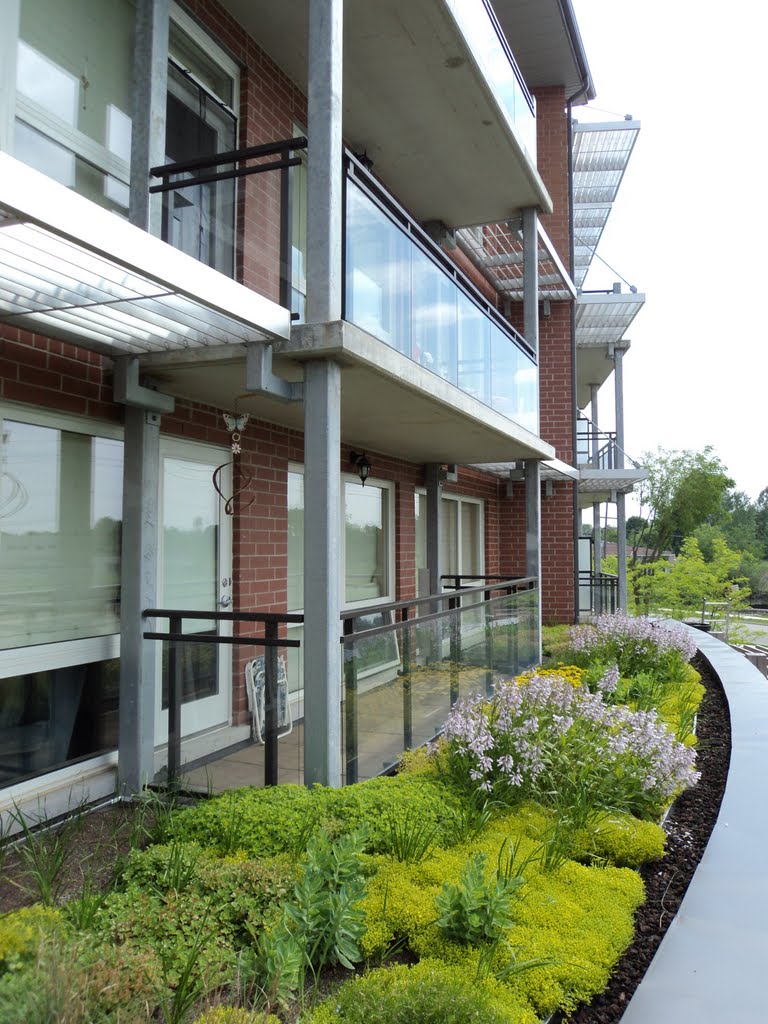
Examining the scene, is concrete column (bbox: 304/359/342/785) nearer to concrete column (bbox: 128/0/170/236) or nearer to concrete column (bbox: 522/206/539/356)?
concrete column (bbox: 128/0/170/236)

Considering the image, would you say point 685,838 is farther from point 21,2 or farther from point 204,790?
point 21,2

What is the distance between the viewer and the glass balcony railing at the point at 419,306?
16.7 feet

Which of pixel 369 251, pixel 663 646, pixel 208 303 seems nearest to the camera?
pixel 208 303

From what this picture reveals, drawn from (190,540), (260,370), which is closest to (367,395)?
(260,370)

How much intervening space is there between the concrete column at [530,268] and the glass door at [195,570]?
17.8 feet

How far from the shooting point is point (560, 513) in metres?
15.8

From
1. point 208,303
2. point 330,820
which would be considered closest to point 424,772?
point 330,820

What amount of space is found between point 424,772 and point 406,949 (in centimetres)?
181

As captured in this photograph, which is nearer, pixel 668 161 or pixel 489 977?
pixel 489 977

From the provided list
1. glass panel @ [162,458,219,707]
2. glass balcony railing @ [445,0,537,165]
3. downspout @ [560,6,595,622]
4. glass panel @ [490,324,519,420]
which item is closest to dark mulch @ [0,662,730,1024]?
glass panel @ [162,458,219,707]

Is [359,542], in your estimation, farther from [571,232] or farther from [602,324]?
[602,324]

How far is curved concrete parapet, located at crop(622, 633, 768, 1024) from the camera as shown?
273 cm

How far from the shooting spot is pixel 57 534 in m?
4.81

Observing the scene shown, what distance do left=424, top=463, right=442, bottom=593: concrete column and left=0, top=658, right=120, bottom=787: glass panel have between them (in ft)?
21.5
